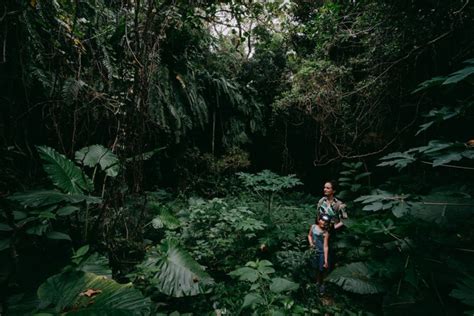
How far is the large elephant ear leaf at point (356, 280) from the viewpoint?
2.81 m

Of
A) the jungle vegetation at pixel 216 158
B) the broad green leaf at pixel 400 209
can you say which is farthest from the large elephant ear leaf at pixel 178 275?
the broad green leaf at pixel 400 209

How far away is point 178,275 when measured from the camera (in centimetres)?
242

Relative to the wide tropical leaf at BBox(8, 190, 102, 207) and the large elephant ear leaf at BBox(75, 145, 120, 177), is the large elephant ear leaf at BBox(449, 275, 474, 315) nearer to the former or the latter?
the wide tropical leaf at BBox(8, 190, 102, 207)

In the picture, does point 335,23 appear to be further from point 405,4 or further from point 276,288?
point 276,288

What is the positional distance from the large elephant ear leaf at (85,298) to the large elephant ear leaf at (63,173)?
3.09ft

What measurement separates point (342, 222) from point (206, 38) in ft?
14.2

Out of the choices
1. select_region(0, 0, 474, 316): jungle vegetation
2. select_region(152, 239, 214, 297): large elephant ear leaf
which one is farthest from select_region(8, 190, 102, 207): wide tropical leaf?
select_region(152, 239, 214, 297): large elephant ear leaf

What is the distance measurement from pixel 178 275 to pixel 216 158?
4620 millimetres

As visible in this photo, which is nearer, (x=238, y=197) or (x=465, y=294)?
(x=465, y=294)

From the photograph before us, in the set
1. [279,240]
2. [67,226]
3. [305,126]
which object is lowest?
[279,240]

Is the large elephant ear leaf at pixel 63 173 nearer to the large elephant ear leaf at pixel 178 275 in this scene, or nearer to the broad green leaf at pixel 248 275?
the large elephant ear leaf at pixel 178 275

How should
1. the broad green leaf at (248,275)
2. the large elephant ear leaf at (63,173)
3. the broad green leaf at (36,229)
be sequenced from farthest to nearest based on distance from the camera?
the large elephant ear leaf at (63,173) → the broad green leaf at (248,275) → the broad green leaf at (36,229)

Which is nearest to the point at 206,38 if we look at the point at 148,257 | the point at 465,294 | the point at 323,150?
the point at 323,150

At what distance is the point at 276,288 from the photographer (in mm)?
1837
